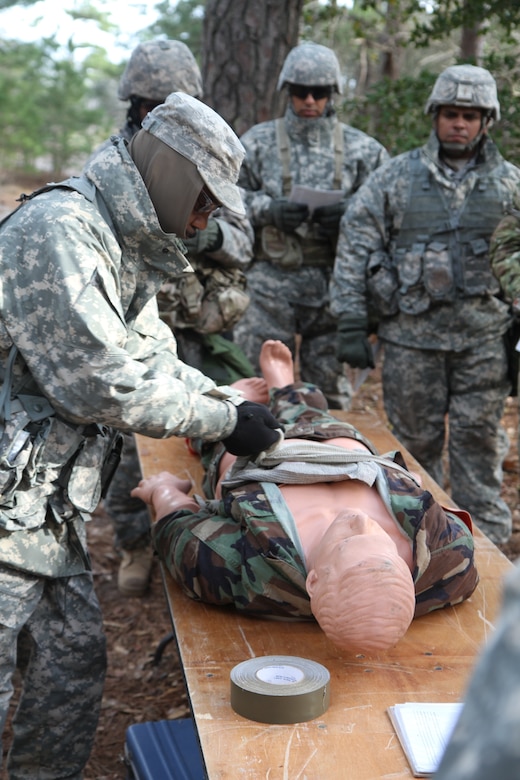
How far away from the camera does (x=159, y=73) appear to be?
4.10m

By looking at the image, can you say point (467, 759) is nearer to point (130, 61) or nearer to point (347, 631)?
point (347, 631)

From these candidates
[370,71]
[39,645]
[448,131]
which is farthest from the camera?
[370,71]

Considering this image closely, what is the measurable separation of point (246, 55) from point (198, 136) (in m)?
4.05

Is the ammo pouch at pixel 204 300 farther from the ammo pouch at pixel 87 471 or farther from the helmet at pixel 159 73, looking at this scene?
the ammo pouch at pixel 87 471

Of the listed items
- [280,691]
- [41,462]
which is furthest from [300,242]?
[280,691]

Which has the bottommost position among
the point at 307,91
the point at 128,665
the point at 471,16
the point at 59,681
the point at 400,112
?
the point at 128,665

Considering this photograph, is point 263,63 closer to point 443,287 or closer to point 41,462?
point 443,287

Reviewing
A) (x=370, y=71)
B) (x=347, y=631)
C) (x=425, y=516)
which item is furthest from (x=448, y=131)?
(x=370, y=71)

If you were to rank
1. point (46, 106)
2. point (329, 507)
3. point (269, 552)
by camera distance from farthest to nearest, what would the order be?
point (46, 106) → point (329, 507) → point (269, 552)

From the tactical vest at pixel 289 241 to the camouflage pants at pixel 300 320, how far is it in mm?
78

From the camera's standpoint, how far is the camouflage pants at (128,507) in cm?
463

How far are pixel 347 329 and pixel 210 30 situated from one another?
8.93 feet

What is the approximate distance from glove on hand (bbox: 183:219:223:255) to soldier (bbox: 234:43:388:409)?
2.76ft

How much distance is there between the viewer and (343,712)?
229cm
